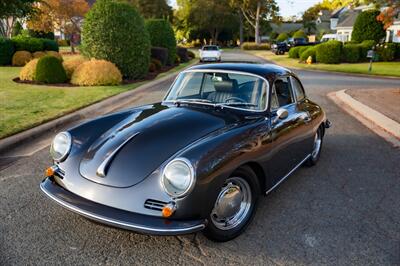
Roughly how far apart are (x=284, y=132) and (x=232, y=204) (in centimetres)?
124

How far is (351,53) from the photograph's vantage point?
27.2 meters

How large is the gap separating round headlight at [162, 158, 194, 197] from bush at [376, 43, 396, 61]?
29.4m

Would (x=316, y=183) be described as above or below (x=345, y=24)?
below

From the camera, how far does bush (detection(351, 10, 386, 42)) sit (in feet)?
98.1

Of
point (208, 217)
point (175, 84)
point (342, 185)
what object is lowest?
point (342, 185)

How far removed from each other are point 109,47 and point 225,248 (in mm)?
13143

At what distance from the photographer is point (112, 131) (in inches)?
142

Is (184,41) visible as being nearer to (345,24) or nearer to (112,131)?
(345,24)

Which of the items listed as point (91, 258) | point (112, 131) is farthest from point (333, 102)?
point (91, 258)

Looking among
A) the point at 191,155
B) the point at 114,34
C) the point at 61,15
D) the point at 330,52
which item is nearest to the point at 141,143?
the point at 191,155

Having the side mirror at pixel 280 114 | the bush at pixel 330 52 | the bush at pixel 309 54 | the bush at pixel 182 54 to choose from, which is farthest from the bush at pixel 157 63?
the side mirror at pixel 280 114

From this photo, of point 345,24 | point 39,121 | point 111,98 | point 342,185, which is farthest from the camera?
point 345,24

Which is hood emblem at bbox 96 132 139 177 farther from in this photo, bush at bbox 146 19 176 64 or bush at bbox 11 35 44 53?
bush at bbox 11 35 44 53

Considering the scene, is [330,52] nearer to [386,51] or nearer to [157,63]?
[386,51]
